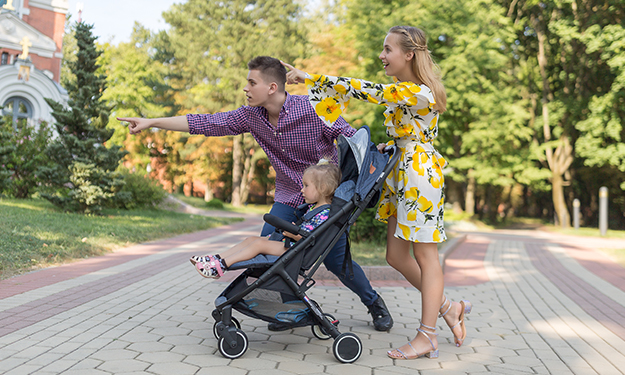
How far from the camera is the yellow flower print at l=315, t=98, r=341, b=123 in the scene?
3.30m

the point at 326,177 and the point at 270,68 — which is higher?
the point at 270,68

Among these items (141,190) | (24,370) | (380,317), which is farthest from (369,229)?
(141,190)

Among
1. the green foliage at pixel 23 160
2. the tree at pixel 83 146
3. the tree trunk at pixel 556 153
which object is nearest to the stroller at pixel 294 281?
the tree at pixel 83 146

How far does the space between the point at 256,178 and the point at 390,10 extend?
24370 mm

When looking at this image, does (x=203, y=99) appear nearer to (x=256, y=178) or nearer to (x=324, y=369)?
(x=256, y=178)

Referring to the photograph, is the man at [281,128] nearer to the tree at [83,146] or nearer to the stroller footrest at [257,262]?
the stroller footrest at [257,262]

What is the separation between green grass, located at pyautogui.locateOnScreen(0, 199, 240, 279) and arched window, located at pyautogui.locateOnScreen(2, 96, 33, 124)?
14.3m

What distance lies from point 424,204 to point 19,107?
26783 mm

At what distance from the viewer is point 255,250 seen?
3.16 metres

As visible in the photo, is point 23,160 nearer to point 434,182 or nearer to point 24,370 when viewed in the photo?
point 24,370

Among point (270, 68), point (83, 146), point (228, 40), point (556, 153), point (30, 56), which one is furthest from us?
point (228, 40)

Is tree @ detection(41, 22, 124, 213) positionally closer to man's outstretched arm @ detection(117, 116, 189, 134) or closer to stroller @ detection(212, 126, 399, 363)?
man's outstretched arm @ detection(117, 116, 189, 134)

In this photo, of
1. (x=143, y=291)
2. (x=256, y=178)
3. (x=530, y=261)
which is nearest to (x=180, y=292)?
(x=143, y=291)

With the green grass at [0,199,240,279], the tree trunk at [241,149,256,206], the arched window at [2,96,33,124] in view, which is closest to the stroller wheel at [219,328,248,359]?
the green grass at [0,199,240,279]
